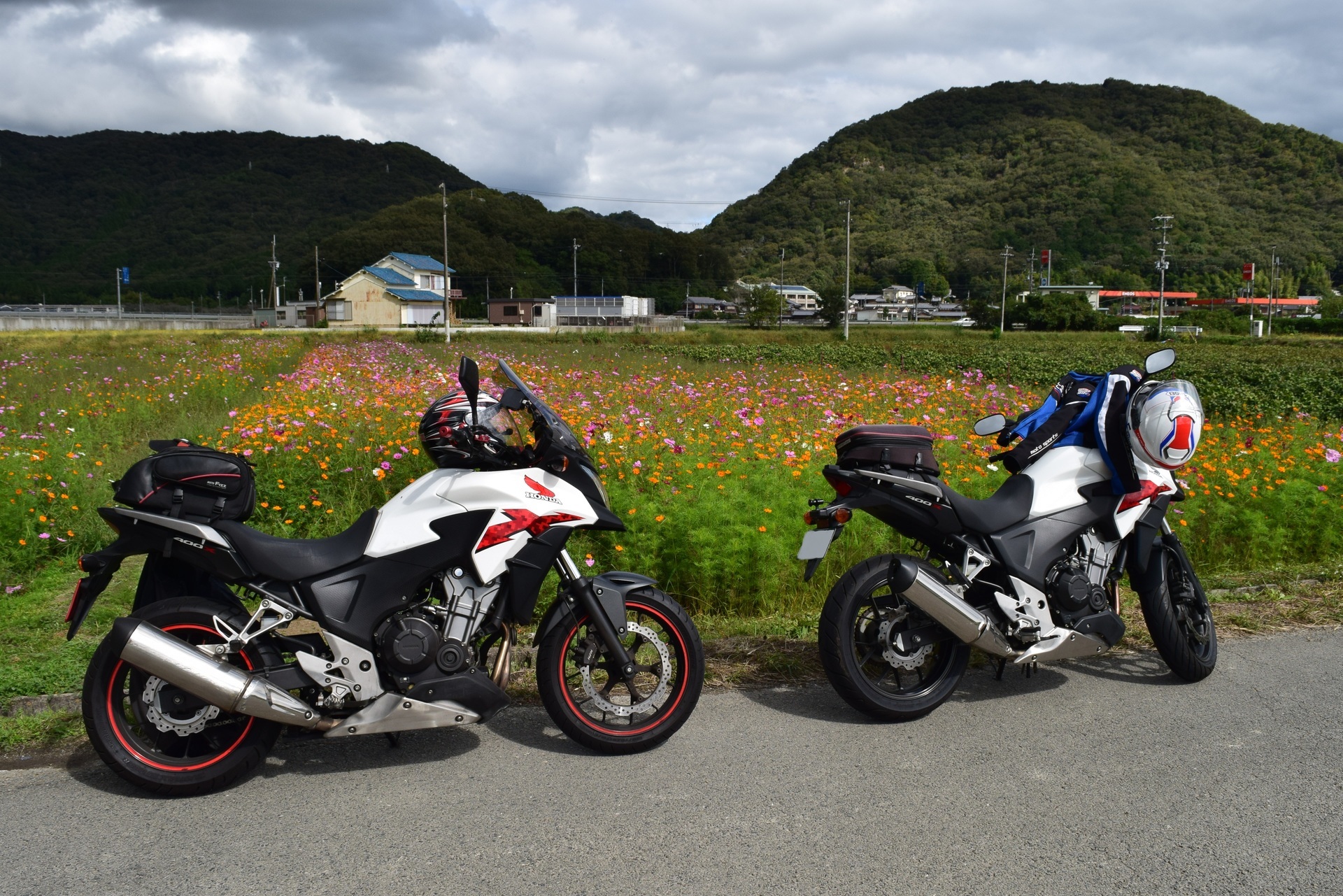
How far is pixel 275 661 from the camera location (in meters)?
3.53

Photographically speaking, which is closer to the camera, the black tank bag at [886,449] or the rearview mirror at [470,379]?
the rearview mirror at [470,379]

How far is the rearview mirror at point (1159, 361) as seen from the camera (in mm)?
4367

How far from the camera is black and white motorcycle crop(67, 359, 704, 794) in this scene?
3377 millimetres

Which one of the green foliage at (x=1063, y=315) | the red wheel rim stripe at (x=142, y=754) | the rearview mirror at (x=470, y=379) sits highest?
the green foliage at (x=1063, y=315)

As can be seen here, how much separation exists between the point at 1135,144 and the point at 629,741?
574 ft

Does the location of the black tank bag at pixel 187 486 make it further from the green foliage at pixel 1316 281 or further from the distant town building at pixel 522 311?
the green foliage at pixel 1316 281

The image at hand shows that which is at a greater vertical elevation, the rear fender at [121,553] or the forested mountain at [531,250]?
the forested mountain at [531,250]

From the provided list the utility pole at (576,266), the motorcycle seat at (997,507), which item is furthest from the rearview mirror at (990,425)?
the utility pole at (576,266)

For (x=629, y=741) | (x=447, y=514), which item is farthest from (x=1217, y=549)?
(x=447, y=514)

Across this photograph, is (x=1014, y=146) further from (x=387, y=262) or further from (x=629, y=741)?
(x=629, y=741)

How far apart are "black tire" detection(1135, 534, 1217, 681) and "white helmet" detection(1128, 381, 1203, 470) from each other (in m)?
0.55

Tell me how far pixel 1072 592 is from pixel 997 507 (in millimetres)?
506

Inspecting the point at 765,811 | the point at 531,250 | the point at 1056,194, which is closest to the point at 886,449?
the point at 765,811

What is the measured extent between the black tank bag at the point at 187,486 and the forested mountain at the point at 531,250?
91788 mm
